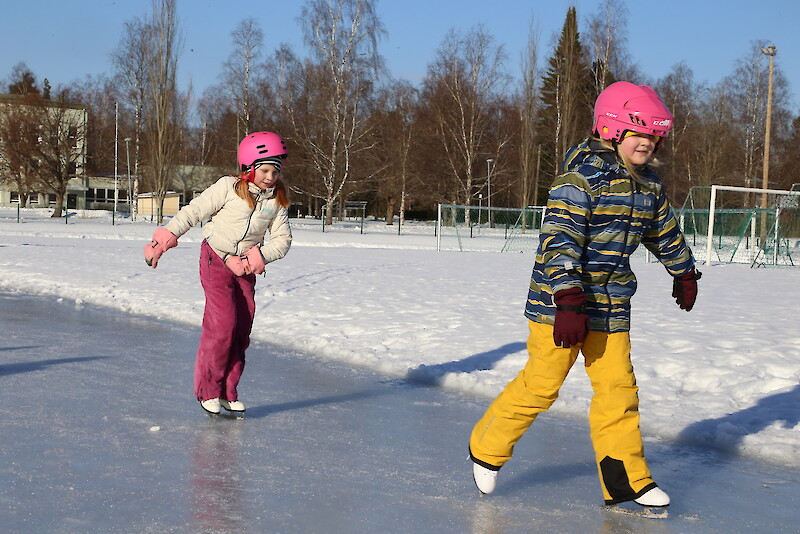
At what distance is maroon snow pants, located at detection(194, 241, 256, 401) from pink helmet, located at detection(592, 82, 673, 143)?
2146mm

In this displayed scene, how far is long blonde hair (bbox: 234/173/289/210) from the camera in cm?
462

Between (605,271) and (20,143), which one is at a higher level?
(20,143)

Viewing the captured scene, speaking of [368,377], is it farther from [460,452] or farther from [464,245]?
[464,245]

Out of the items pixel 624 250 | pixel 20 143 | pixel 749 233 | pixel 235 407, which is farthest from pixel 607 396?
pixel 20 143

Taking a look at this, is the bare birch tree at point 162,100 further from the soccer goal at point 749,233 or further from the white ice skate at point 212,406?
the white ice skate at point 212,406

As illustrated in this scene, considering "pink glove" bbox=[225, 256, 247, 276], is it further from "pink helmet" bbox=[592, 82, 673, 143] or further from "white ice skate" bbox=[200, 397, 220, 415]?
"pink helmet" bbox=[592, 82, 673, 143]

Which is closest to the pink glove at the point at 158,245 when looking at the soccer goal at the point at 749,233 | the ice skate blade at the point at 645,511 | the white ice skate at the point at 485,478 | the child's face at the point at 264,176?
the child's face at the point at 264,176

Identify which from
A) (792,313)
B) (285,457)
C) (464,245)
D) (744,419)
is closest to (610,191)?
(285,457)

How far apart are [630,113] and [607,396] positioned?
97 cm

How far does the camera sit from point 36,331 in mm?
7953

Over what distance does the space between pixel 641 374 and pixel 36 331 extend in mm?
4966

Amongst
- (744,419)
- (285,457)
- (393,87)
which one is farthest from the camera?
(393,87)

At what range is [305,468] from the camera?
3859 mm

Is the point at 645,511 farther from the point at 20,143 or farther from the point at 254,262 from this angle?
the point at 20,143
